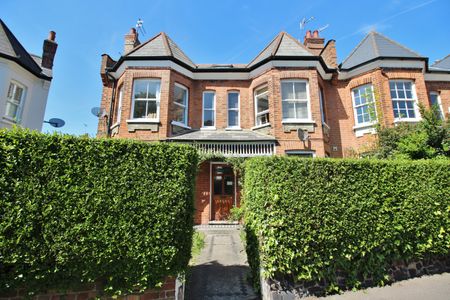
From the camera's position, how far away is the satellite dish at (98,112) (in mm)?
11895

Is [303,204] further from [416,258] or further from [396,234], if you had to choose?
[416,258]

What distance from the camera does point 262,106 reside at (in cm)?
1195

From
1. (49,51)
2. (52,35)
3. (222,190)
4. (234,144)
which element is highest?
(52,35)

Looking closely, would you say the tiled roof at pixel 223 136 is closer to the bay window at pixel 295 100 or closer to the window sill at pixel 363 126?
the bay window at pixel 295 100

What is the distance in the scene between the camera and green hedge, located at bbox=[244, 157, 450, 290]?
13.7ft

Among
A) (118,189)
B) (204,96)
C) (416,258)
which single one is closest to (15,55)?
(204,96)

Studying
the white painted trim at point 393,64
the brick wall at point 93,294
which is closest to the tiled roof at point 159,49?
the white painted trim at point 393,64

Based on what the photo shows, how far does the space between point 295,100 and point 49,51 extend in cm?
1510

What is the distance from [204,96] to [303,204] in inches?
376

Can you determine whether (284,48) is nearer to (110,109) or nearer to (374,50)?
(374,50)

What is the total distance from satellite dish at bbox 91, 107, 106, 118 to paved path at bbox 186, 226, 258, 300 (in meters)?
8.74

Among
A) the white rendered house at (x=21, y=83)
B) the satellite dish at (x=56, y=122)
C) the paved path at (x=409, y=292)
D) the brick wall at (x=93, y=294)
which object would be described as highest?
the white rendered house at (x=21, y=83)

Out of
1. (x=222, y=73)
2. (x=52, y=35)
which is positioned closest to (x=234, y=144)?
(x=222, y=73)

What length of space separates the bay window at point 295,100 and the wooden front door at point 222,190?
3962mm
